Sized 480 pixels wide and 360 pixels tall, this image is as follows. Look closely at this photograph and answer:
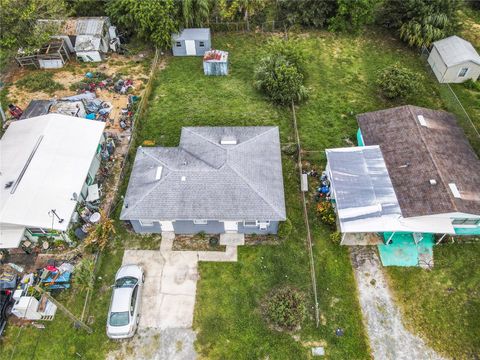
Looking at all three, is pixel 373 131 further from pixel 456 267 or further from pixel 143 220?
pixel 143 220

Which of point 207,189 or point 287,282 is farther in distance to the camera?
point 207,189

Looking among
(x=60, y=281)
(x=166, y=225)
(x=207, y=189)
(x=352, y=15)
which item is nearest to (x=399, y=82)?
(x=352, y=15)

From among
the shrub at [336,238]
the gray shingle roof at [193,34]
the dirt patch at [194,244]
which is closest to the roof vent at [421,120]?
the shrub at [336,238]

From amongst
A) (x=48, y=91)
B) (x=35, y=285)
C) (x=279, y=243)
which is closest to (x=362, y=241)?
(x=279, y=243)

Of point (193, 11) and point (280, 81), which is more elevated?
point (193, 11)

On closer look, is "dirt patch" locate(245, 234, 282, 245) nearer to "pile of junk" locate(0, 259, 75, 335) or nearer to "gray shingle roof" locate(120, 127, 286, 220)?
"gray shingle roof" locate(120, 127, 286, 220)

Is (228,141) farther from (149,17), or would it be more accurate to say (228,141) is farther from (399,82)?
(149,17)
